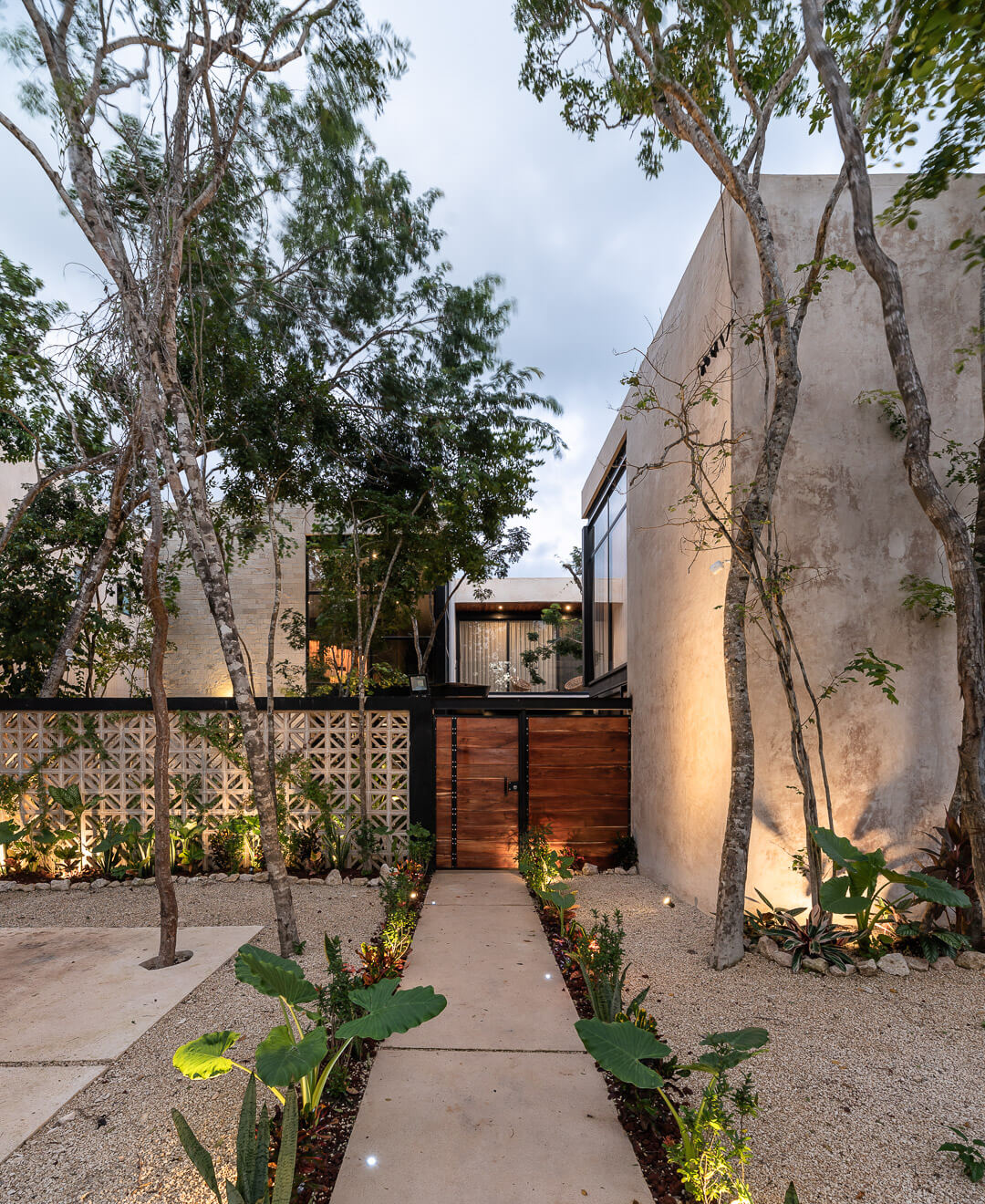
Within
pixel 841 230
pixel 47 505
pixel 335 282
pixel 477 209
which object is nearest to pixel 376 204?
pixel 335 282

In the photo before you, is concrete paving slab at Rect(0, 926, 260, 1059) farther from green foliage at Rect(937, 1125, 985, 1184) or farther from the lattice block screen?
green foliage at Rect(937, 1125, 985, 1184)

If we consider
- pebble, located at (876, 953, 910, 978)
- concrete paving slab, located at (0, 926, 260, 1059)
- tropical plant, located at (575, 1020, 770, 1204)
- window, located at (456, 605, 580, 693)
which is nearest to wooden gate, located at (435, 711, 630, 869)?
concrete paving slab, located at (0, 926, 260, 1059)

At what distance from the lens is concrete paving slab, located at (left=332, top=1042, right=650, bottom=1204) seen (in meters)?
2.10

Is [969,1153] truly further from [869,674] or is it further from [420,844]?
[420,844]

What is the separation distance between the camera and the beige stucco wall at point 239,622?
11.4 m

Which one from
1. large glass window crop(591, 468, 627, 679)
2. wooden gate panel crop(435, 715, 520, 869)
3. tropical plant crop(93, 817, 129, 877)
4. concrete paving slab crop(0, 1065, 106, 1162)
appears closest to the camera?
concrete paving slab crop(0, 1065, 106, 1162)

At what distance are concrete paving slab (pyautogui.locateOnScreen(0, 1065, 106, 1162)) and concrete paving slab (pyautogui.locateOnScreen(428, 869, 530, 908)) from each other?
3.04m

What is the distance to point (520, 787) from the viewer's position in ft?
22.8

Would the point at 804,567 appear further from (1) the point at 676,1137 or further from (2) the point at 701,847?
(1) the point at 676,1137

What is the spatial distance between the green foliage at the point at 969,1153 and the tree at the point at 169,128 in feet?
11.5

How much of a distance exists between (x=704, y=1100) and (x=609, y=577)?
745 centimetres

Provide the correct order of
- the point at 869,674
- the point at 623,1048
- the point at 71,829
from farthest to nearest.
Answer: the point at 71,829 → the point at 869,674 → the point at 623,1048

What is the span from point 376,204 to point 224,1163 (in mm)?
6519

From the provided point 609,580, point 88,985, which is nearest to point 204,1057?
point 88,985
